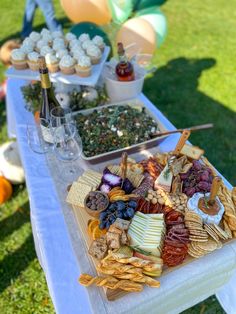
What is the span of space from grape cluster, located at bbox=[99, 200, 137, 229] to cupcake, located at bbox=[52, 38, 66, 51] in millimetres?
1005

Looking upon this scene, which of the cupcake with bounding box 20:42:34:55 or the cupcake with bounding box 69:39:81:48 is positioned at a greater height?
the cupcake with bounding box 69:39:81:48

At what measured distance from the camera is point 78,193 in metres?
1.18

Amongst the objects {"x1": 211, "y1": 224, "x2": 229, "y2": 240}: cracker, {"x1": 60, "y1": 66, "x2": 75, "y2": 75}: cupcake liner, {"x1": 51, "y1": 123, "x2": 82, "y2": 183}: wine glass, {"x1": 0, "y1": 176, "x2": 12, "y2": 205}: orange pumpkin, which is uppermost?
{"x1": 60, "y1": 66, "x2": 75, "y2": 75}: cupcake liner

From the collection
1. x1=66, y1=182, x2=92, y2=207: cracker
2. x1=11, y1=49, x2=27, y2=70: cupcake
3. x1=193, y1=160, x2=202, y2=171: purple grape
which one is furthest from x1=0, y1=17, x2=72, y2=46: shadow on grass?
x1=193, y1=160, x2=202, y2=171: purple grape

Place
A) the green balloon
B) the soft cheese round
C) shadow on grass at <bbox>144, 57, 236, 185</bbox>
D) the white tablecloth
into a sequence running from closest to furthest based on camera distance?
1. the white tablecloth
2. the soft cheese round
3. the green balloon
4. shadow on grass at <bbox>144, 57, 236, 185</bbox>

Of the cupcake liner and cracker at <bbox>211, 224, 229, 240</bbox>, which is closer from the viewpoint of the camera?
cracker at <bbox>211, 224, 229, 240</bbox>

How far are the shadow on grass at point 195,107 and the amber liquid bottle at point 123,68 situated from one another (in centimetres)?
138

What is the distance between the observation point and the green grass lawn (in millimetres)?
1849

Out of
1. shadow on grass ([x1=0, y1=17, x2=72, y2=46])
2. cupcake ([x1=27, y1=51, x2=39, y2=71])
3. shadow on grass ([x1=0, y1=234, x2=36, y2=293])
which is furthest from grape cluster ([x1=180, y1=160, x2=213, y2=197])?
shadow on grass ([x1=0, y1=17, x2=72, y2=46])

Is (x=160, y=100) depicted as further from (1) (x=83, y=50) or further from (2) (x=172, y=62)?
(1) (x=83, y=50)

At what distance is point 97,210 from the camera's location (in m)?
1.07

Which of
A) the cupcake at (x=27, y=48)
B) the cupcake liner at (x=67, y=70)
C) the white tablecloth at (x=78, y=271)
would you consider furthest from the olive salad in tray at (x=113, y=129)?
the cupcake at (x=27, y=48)

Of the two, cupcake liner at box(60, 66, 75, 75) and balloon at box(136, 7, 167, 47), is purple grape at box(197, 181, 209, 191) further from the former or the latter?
balloon at box(136, 7, 167, 47)

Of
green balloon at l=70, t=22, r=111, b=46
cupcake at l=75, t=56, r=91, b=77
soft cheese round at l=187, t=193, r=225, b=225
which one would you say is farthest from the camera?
green balloon at l=70, t=22, r=111, b=46
